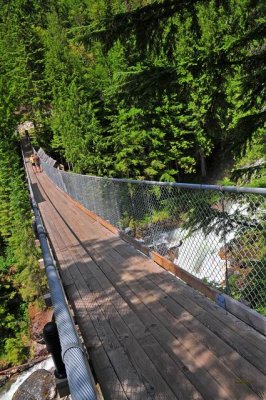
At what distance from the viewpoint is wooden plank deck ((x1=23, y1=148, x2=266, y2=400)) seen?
123 inches

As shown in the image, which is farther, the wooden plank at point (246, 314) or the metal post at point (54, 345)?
the wooden plank at point (246, 314)

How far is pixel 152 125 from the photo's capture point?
25.3 meters

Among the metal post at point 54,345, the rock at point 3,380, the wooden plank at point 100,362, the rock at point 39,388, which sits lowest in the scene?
the rock at point 3,380

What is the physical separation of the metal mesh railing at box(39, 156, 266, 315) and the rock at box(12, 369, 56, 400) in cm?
843

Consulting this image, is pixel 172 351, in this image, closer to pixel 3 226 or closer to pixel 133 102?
pixel 133 102

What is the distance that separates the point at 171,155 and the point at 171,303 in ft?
74.1

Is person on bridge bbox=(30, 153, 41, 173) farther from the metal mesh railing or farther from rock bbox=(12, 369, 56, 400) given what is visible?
the metal mesh railing

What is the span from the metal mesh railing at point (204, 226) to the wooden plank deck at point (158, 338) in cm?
56

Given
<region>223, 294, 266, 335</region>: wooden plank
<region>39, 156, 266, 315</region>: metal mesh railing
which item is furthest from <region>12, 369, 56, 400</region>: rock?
<region>223, 294, 266, 335</region>: wooden plank

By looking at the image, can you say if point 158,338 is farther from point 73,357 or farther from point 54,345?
point 73,357

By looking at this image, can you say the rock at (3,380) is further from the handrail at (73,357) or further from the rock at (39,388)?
the handrail at (73,357)

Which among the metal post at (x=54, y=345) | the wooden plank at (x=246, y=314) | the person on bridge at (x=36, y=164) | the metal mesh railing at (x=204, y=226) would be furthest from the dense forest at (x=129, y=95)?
the metal post at (x=54, y=345)

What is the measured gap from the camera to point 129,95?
5.40 meters

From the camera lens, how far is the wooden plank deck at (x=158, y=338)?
123 inches
